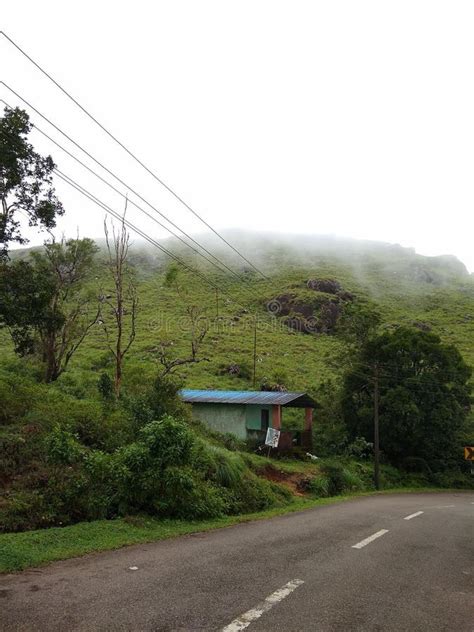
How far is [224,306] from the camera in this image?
67750 millimetres

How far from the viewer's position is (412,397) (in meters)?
33.5

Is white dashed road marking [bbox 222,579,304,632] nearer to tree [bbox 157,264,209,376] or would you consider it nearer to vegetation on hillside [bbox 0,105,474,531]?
vegetation on hillside [bbox 0,105,474,531]

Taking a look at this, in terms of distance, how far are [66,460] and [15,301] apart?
7445 millimetres

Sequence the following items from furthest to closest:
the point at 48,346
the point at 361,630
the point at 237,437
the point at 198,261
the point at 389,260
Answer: the point at 389,260 < the point at 198,261 < the point at 237,437 < the point at 48,346 < the point at 361,630

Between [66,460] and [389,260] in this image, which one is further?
[389,260]

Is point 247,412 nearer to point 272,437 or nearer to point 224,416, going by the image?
point 224,416

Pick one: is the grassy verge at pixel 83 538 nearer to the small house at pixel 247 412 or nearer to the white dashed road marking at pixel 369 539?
the white dashed road marking at pixel 369 539

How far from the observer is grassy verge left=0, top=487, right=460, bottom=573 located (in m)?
7.37

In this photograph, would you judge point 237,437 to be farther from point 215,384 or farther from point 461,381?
point 461,381

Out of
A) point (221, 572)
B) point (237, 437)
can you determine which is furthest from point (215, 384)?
point (221, 572)

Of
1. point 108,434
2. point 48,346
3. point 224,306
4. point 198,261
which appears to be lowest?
point 108,434

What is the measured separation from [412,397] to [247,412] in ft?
38.2

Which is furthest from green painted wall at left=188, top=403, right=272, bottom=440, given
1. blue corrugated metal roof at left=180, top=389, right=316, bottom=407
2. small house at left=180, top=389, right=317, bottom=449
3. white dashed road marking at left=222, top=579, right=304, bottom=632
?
white dashed road marking at left=222, top=579, right=304, bottom=632

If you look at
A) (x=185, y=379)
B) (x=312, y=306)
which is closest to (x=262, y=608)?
(x=185, y=379)
